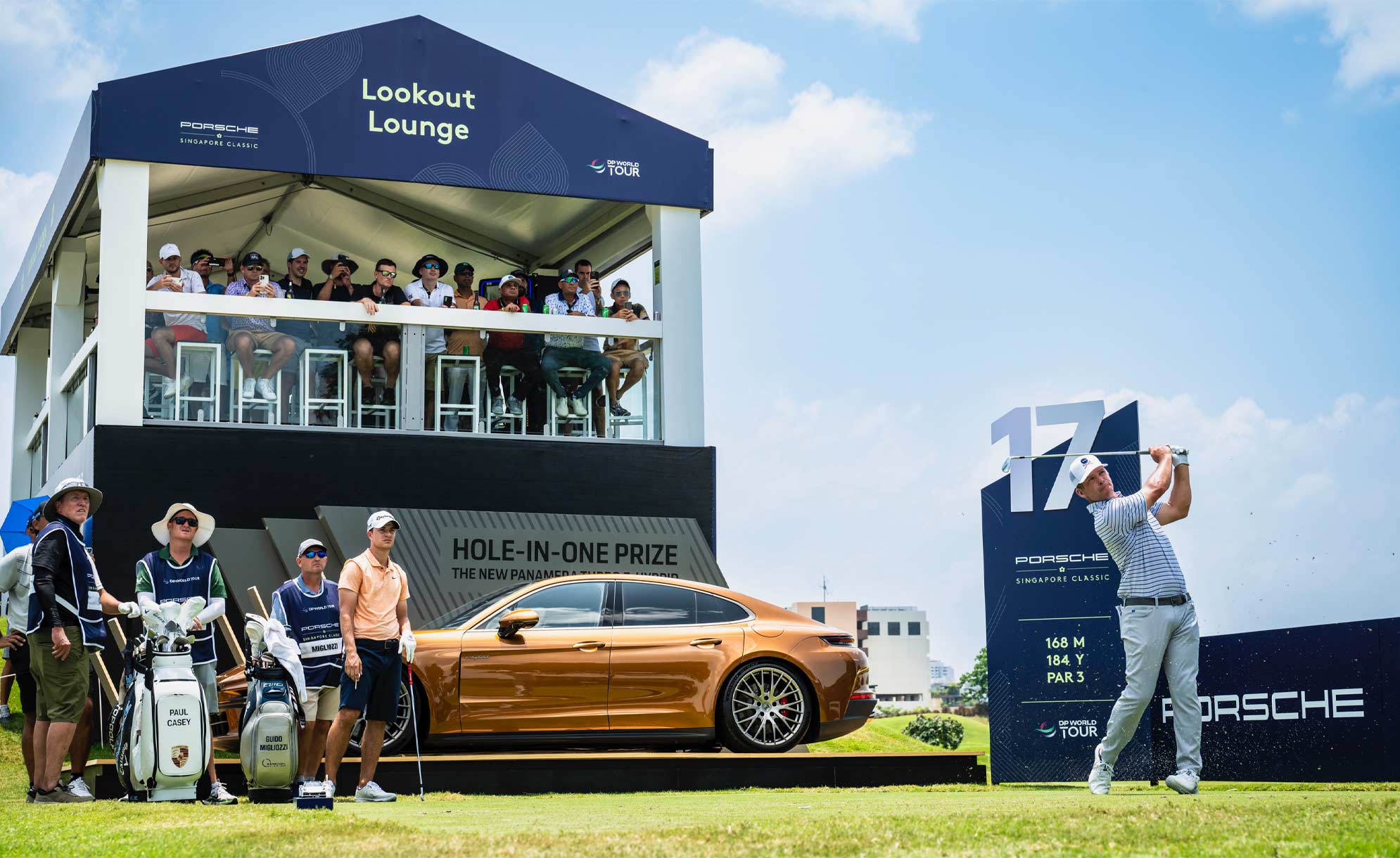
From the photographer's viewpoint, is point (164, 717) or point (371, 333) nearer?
point (164, 717)

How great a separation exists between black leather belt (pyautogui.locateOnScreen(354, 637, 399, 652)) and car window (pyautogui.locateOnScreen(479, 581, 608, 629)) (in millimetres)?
2622

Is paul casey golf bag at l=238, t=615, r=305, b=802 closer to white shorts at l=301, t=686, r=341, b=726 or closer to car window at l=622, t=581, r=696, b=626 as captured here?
white shorts at l=301, t=686, r=341, b=726

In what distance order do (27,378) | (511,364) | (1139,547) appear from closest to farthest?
(1139,547), (511,364), (27,378)

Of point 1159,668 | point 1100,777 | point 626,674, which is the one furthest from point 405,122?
point 1100,777

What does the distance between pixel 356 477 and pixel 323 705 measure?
6.70 metres

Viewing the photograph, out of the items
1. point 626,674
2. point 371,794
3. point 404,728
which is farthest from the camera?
point 626,674

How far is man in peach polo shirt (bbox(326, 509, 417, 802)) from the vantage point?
9.09 m

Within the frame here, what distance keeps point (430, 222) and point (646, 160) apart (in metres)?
3.37

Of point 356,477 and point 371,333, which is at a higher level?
point 371,333

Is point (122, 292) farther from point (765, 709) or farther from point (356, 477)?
→ point (765, 709)

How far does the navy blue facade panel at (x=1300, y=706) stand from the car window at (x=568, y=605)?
4.21m

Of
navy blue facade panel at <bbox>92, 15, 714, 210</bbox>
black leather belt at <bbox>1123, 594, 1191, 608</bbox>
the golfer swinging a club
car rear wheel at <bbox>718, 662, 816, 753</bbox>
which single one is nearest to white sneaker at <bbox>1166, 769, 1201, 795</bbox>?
the golfer swinging a club

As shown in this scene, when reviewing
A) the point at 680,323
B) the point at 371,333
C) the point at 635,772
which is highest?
the point at 680,323

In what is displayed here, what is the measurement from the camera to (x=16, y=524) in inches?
617
